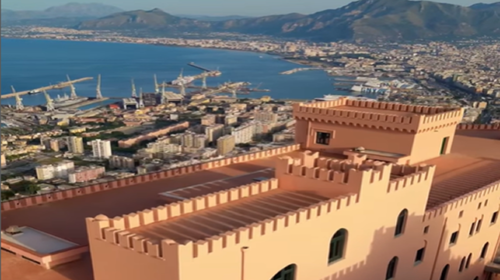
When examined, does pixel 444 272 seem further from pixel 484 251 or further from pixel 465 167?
pixel 465 167

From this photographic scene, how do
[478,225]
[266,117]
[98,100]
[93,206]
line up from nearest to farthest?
[93,206] < [478,225] < [266,117] < [98,100]

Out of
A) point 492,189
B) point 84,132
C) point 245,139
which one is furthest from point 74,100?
point 492,189

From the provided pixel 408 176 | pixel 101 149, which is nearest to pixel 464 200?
pixel 408 176

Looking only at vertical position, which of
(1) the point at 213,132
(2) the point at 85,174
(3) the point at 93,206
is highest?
(3) the point at 93,206

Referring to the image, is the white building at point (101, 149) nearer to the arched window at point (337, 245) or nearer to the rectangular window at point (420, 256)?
the rectangular window at point (420, 256)

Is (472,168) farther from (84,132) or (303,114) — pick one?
(84,132)

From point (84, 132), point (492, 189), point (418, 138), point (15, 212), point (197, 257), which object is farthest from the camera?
point (84, 132)

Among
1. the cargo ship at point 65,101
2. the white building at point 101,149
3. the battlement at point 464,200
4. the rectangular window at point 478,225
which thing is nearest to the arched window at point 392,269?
the battlement at point 464,200
